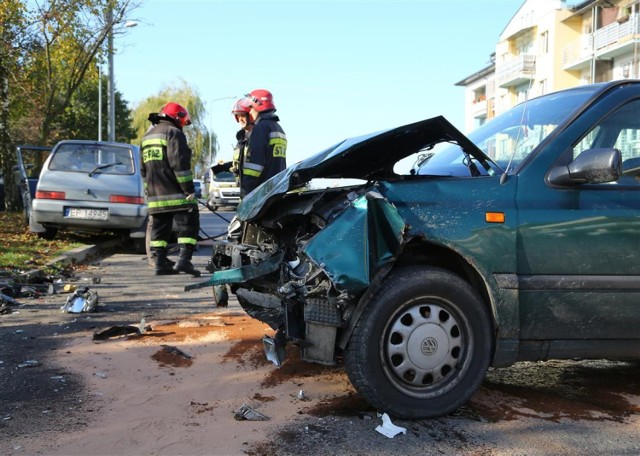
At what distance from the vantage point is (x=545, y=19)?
43.7 meters

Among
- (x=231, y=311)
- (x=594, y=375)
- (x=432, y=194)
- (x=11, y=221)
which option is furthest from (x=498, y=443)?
(x=11, y=221)

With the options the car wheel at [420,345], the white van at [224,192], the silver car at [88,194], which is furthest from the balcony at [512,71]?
the car wheel at [420,345]

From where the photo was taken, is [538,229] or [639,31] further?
[639,31]

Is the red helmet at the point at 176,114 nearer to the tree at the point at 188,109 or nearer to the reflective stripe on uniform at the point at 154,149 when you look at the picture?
the reflective stripe on uniform at the point at 154,149

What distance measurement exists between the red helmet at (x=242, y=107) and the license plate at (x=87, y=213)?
4.35m

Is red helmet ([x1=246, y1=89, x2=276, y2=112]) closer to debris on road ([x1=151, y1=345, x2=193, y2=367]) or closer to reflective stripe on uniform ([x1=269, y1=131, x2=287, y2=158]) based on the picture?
reflective stripe on uniform ([x1=269, y1=131, x2=287, y2=158])

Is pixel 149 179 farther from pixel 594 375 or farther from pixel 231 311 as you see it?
pixel 594 375

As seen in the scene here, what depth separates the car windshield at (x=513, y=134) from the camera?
3607mm

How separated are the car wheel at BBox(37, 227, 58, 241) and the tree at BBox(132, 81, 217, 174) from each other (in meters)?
41.5

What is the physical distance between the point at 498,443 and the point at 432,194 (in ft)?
4.16

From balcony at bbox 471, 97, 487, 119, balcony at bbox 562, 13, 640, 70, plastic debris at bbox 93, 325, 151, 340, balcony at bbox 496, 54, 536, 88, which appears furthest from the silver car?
balcony at bbox 471, 97, 487, 119

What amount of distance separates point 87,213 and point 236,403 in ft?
25.0

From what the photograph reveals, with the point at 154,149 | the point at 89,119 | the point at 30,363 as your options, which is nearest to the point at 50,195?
the point at 154,149

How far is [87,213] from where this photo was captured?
1021 centimetres
